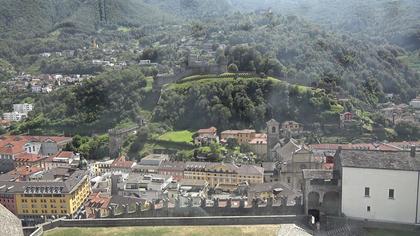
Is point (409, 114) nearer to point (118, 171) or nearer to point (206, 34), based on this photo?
point (118, 171)

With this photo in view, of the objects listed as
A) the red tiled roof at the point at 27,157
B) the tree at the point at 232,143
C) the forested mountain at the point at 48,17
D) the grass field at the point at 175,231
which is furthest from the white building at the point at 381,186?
the forested mountain at the point at 48,17

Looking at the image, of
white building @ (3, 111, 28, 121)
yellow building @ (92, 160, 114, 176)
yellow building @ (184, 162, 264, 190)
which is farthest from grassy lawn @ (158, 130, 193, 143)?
white building @ (3, 111, 28, 121)

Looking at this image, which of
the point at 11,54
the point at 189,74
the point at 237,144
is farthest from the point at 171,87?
the point at 11,54

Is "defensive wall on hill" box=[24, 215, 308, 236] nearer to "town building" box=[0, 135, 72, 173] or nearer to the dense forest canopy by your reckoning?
"town building" box=[0, 135, 72, 173]

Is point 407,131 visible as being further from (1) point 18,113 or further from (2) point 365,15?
(1) point 18,113

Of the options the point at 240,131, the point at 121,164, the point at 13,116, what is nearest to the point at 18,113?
the point at 13,116

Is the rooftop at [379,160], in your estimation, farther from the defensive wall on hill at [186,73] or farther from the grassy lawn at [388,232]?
the defensive wall on hill at [186,73]
